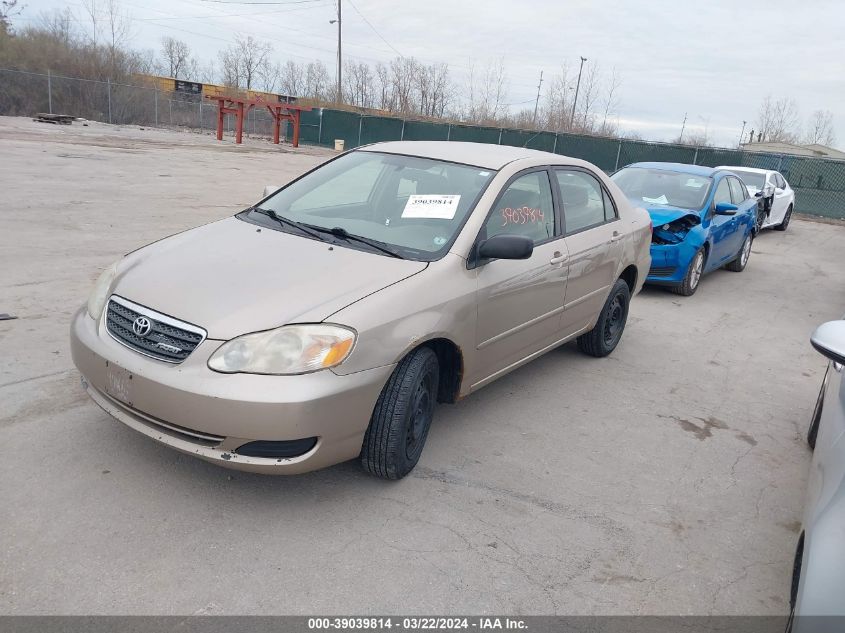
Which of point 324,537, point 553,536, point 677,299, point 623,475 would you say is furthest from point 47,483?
point 677,299

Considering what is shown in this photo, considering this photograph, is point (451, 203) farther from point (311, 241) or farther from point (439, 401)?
point (439, 401)

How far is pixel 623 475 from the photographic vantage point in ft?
12.7

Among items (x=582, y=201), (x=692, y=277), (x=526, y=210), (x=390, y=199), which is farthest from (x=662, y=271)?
(x=390, y=199)

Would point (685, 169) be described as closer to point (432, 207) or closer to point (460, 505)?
point (432, 207)

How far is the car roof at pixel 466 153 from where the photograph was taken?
4441 millimetres

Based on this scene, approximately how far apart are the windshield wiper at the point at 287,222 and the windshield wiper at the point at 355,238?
0.05 meters

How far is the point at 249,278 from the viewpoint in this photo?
11.0ft

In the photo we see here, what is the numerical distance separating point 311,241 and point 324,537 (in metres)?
1.62

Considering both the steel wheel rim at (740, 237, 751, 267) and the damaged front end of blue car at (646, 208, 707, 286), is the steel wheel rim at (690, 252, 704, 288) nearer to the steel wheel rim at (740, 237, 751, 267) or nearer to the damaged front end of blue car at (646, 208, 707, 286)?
the damaged front end of blue car at (646, 208, 707, 286)

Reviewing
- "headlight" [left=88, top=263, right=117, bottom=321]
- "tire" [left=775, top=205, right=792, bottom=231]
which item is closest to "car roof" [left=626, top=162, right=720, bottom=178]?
"headlight" [left=88, top=263, right=117, bottom=321]

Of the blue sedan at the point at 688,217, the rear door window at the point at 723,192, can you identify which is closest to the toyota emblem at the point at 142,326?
the blue sedan at the point at 688,217

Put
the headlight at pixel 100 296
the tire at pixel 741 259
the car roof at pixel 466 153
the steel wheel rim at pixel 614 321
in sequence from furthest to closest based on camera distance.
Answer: the tire at pixel 741 259, the steel wheel rim at pixel 614 321, the car roof at pixel 466 153, the headlight at pixel 100 296

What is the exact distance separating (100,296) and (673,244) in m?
6.79

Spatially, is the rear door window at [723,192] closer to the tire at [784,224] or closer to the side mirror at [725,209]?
the side mirror at [725,209]
